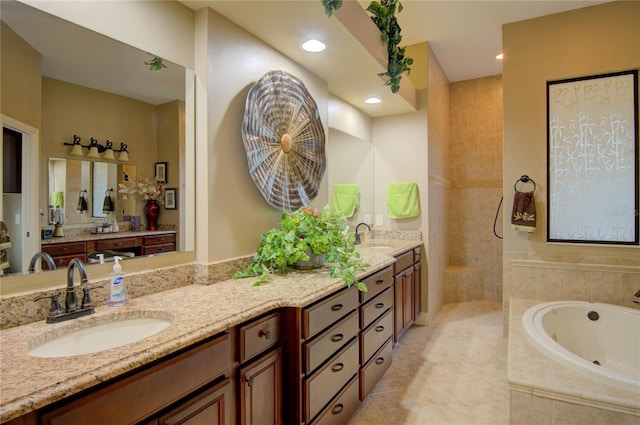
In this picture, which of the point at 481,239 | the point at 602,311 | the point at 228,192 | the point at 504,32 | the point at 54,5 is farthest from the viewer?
the point at 481,239

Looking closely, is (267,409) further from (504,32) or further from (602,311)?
(504,32)

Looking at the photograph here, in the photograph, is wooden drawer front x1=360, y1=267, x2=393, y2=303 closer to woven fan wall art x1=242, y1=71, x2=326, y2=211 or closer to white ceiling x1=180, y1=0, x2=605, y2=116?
woven fan wall art x1=242, y1=71, x2=326, y2=211

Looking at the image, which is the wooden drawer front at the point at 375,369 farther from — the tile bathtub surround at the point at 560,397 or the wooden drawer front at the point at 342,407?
the tile bathtub surround at the point at 560,397

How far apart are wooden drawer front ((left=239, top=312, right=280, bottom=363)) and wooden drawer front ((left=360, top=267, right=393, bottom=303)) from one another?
2.45ft

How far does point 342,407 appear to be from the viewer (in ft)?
6.10

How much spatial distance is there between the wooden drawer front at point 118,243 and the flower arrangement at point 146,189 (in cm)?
20

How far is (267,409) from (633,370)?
2.36 m

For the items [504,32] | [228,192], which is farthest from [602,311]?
[228,192]

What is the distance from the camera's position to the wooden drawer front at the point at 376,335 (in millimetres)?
2107

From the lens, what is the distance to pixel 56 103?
1.31m

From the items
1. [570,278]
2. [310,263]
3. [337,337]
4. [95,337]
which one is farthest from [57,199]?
[570,278]

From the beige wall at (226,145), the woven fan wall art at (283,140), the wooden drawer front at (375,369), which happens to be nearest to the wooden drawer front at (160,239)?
the beige wall at (226,145)

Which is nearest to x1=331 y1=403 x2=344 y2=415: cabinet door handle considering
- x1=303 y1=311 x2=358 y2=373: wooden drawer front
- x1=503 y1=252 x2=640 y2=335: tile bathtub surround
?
x1=303 y1=311 x2=358 y2=373: wooden drawer front

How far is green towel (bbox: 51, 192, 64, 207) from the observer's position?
130cm
